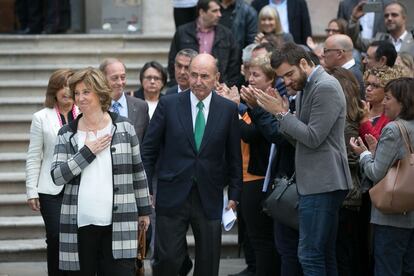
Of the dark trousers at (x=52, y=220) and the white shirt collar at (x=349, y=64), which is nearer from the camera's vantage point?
the dark trousers at (x=52, y=220)

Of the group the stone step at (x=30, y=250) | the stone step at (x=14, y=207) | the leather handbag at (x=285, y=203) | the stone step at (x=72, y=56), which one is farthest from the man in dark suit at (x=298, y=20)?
the leather handbag at (x=285, y=203)

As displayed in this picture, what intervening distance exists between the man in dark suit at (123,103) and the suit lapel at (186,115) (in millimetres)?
946

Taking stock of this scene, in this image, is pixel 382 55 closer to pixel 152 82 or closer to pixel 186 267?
pixel 152 82

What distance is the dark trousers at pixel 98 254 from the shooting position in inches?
262

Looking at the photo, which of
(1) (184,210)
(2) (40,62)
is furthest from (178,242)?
(2) (40,62)

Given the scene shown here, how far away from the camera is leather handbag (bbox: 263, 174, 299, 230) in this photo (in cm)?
719

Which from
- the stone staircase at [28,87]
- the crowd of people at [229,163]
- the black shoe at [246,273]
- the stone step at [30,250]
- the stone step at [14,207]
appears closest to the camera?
the crowd of people at [229,163]

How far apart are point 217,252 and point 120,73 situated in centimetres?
186

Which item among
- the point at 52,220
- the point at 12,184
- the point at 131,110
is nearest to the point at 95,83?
the point at 52,220

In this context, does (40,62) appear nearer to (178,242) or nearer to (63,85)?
(63,85)

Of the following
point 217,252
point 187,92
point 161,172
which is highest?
point 187,92

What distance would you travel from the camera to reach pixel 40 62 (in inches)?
485

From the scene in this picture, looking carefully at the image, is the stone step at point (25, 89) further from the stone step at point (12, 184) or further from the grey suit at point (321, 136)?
the grey suit at point (321, 136)

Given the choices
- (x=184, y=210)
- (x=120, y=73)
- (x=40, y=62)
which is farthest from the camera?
(x=40, y=62)
